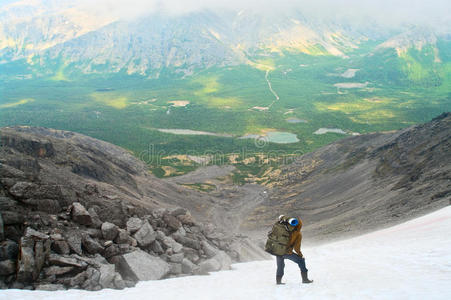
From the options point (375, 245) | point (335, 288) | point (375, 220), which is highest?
point (335, 288)

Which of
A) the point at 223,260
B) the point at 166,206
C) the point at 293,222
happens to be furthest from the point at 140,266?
the point at 166,206

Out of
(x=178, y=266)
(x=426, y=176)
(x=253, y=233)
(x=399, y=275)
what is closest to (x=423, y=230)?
(x=399, y=275)

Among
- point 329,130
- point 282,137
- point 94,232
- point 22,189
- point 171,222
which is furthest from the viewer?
point 329,130

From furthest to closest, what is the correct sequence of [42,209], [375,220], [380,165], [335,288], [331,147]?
[331,147] < [380,165] < [375,220] < [42,209] < [335,288]

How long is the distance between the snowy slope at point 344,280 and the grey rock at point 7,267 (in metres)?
1.11

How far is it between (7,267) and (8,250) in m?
0.75

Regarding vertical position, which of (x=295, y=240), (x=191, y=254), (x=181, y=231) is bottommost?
(x=191, y=254)

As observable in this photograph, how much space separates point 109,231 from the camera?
18906 mm

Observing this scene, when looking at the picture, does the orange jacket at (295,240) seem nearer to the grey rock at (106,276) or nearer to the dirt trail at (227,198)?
the grey rock at (106,276)

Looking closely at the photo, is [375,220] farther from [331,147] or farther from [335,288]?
[331,147]

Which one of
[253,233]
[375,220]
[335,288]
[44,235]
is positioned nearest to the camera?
[335,288]

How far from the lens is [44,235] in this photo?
15.9 metres

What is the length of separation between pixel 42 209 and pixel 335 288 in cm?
1398

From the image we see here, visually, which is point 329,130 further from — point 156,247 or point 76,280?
point 76,280
